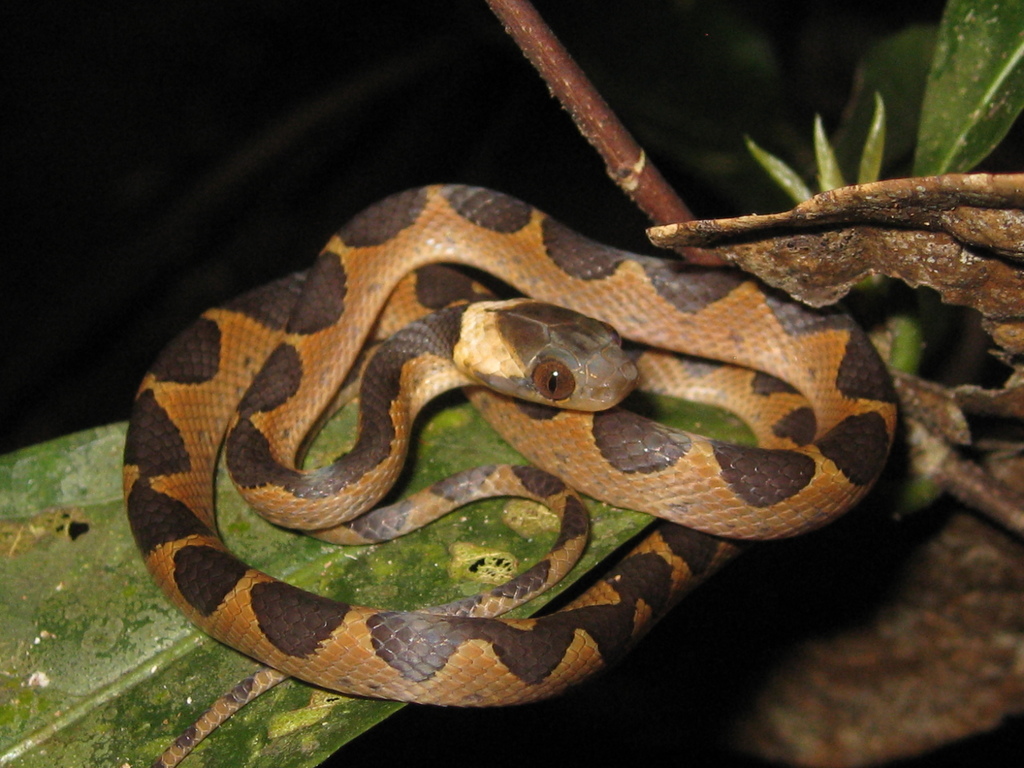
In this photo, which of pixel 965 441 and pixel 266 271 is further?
pixel 266 271

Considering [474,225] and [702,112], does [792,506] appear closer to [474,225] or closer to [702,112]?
[474,225]

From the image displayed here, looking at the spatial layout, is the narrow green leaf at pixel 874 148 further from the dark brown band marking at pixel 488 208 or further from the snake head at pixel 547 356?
the dark brown band marking at pixel 488 208

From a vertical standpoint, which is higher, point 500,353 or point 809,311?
point 500,353

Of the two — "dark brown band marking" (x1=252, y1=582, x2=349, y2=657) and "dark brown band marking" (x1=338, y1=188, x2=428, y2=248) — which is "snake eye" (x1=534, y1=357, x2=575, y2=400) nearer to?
"dark brown band marking" (x1=252, y1=582, x2=349, y2=657)

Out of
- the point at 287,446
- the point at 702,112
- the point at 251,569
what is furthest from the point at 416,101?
the point at 251,569

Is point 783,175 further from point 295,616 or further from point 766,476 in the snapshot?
point 295,616

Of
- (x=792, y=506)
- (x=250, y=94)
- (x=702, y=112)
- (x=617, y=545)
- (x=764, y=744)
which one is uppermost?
(x=250, y=94)

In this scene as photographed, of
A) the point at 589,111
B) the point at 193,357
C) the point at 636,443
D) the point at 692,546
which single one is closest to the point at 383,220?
the point at 193,357

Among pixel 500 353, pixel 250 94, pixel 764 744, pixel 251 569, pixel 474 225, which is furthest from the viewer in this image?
pixel 250 94
